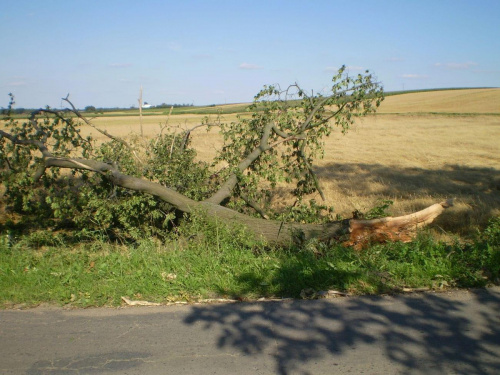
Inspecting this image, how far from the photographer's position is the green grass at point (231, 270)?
4.59 metres

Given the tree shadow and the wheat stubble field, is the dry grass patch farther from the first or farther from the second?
the tree shadow

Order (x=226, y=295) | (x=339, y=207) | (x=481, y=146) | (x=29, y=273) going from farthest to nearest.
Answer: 1. (x=481, y=146)
2. (x=339, y=207)
3. (x=29, y=273)
4. (x=226, y=295)

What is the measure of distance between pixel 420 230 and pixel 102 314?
13.9ft

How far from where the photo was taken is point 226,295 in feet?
14.9

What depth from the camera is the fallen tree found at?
20.1 feet

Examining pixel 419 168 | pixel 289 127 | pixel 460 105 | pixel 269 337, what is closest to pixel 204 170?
pixel 289 127

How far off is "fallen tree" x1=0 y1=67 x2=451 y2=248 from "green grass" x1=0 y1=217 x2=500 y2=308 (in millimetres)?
349

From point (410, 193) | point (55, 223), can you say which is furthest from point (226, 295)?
point (410, 193)

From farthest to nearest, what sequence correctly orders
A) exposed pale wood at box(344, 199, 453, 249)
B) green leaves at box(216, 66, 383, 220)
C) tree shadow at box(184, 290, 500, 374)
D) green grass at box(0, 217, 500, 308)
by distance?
1. green leaves at box(216, 66, 383, 220)
2. exposed pale wood at box(344, 199, 453, 249)
3. green grass at box(0, 217, 500, 308)
4. tree shadow at box(184, 290, 500, 374)

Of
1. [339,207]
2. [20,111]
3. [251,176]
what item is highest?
[20,111]

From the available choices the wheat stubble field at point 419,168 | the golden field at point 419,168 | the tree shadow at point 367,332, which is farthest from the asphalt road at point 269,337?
the wheat stubble field at point 419,168

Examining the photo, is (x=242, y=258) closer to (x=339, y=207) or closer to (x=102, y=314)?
(x=102, y=314)

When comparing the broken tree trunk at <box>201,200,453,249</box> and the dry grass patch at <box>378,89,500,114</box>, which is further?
the dry grass patch at <box>378,89,500,114</box>

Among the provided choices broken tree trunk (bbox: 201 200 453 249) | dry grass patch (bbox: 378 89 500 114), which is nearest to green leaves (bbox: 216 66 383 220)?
broken tree trunk (bbox: 201 200 453 249)
